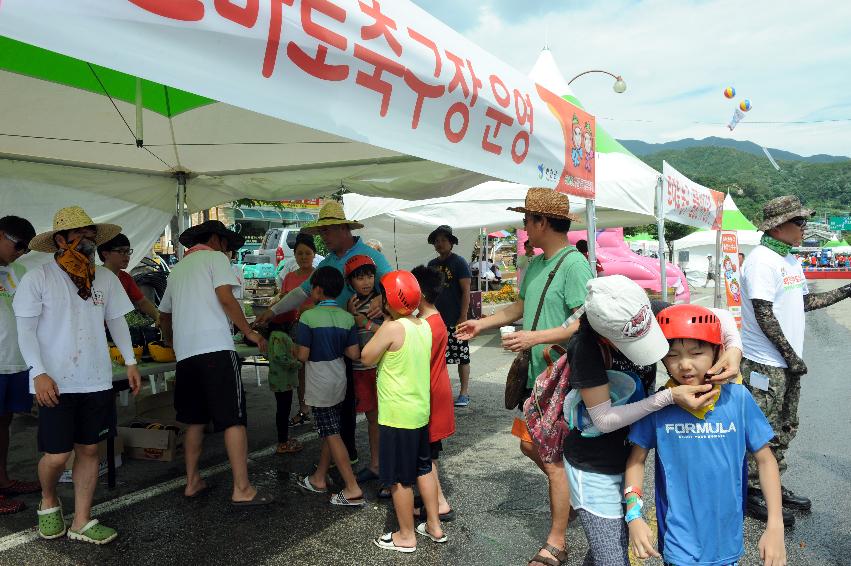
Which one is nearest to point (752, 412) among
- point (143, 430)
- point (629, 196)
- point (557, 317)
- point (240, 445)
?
point (557, 317)

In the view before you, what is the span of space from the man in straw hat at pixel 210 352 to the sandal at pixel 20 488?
3.95 ft

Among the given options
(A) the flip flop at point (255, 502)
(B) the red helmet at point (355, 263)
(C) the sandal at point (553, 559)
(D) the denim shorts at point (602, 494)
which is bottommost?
(A) the flip flop at point (255, 502)

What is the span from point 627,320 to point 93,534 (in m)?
3.09

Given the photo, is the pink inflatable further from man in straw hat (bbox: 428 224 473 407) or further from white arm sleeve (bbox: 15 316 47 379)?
white arm sleeve (bbox: 15 316 47 379)

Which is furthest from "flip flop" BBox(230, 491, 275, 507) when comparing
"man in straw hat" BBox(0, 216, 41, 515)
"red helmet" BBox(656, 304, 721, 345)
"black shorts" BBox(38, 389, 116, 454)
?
"red helmet" BBox(656, 304, 721, 345)

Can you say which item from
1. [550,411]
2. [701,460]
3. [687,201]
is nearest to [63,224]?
[550,411]

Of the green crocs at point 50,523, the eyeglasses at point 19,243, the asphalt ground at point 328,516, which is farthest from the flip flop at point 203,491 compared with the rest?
the eyeglasses at point 19,243

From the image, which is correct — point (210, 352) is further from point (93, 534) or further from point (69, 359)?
point (93, 534)

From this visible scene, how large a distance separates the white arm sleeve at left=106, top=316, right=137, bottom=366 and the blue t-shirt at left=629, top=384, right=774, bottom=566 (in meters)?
2.95

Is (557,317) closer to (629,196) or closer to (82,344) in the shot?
(82,344)

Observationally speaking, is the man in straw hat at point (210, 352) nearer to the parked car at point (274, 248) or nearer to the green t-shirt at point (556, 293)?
the green t-shirt at point (556, 293)

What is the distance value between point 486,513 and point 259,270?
62.4ft

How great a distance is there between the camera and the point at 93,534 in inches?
123

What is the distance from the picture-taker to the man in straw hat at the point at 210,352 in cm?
357
